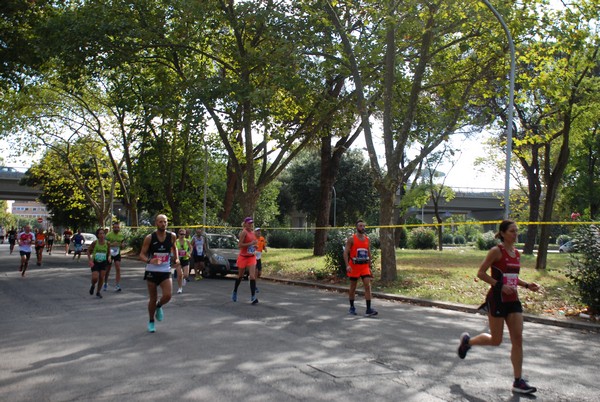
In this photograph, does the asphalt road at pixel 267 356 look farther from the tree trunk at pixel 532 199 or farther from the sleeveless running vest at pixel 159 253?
the tree trunk at pixel 532 199

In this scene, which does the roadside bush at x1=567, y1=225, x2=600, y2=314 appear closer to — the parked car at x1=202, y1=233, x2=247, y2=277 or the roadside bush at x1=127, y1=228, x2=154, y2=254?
the parked car at x1=202, y1=233, x2=247, y2=277

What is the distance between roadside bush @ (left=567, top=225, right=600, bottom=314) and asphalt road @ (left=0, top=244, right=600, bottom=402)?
3.72ft

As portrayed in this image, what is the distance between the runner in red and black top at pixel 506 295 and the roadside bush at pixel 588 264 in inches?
223

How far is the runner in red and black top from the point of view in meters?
5.66

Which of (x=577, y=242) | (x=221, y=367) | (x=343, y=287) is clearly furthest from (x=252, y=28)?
(x=221, y=367)

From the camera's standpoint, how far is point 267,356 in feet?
22.5

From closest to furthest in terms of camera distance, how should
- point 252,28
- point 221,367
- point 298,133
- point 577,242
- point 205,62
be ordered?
point 221,367 < point 577,242 < point 252,28 < point 298,133 < point 205,62

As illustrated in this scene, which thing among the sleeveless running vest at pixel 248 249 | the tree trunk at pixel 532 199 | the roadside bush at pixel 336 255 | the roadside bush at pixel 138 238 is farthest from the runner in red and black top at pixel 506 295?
the roadside bush at pixel 138 238

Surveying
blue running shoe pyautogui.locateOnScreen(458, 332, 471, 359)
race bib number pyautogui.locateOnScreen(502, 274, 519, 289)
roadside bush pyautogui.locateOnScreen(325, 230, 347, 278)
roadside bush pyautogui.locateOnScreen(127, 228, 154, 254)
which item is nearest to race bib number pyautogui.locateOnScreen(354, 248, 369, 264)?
blue running shoe pyautogui.locateOnScreen(458, 332, 471, 359)

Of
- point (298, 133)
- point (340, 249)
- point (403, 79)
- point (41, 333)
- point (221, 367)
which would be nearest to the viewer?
point (221, 367)

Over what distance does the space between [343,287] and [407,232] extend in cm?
3378

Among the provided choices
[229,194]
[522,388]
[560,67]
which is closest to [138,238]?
[229,194]

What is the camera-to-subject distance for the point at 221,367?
20.6 feet

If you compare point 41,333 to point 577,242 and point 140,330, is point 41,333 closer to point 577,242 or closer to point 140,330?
point 140,330
